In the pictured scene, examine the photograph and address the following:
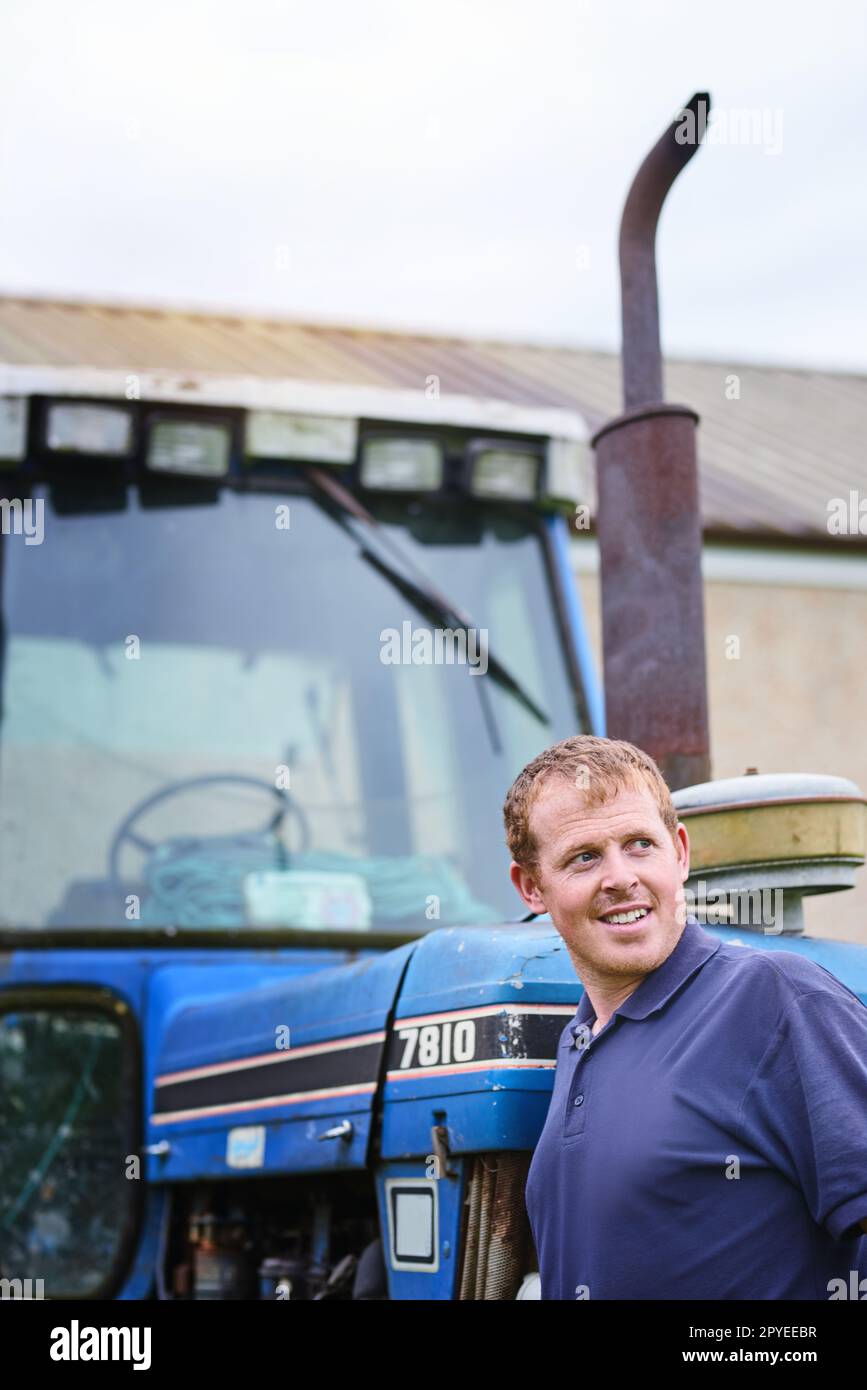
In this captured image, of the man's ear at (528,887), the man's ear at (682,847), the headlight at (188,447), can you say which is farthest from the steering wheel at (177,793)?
the man's ear at (682,847)

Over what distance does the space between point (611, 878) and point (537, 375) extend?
10821 millimetres

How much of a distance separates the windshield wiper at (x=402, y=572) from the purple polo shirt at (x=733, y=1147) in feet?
6.62

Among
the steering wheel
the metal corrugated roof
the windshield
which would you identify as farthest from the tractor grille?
the metal corrugated roof

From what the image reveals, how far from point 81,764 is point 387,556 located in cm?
76

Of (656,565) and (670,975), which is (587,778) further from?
(656,565)

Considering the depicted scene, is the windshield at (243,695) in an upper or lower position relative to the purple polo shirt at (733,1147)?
upper

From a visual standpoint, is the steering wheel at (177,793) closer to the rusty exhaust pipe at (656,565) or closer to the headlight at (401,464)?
the headlight at (401,464)

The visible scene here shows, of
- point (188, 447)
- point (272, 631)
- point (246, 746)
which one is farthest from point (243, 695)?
point (188, 447)

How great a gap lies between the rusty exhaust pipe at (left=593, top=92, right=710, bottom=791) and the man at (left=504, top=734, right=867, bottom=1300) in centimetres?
75

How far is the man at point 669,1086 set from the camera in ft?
5.06

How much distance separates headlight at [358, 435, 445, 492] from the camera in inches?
146

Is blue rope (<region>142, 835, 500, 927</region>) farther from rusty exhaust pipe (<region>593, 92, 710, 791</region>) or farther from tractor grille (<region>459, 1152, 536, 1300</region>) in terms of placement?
tractor grille (<region>459, 1152, 536, 1300</region>)

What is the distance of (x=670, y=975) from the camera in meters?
1.70
